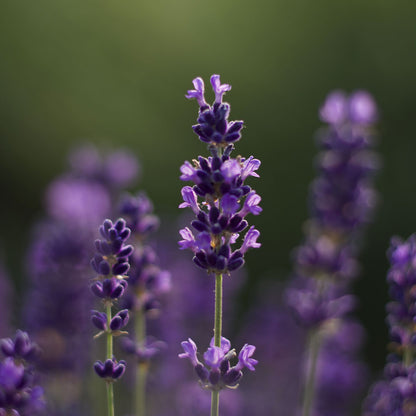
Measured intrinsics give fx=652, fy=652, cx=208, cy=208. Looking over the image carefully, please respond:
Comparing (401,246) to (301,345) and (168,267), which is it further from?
(301,345)

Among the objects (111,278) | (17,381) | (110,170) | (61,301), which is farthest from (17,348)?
(110,170)

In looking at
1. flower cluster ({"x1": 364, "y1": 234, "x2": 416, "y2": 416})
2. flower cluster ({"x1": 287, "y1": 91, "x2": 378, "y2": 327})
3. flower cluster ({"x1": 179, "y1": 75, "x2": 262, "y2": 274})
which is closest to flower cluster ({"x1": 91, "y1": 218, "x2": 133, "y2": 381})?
flower cluster ({"x1": 179, "y1": 75, "x2": 262, "y2": 274})

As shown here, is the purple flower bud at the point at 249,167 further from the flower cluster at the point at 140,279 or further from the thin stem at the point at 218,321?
the flower cluster at the point at 140,279

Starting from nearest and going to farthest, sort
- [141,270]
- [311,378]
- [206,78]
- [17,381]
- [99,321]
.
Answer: [17,381], [99,321], [141,270], [311,378], [206,78]

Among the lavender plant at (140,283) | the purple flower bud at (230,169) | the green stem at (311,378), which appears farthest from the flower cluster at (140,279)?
the green stem at (311,378)

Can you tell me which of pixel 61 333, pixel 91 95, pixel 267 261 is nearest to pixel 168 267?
pixel 61 333

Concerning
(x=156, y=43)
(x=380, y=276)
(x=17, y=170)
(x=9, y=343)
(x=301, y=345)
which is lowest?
(x=9, y=343)

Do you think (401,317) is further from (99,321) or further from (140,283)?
(99,321)

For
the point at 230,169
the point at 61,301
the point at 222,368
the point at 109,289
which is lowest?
the point at 222,368
